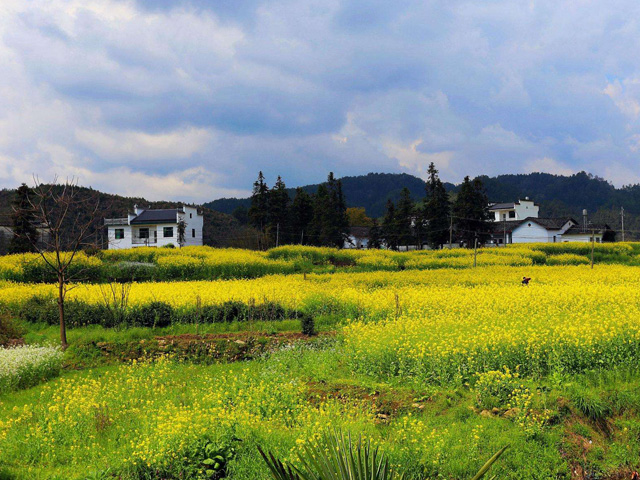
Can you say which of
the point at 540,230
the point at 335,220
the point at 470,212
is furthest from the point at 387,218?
the point at 540,230

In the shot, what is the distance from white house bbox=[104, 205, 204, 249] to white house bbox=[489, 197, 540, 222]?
47.2 meters

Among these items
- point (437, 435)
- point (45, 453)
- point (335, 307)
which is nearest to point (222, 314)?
point (335, 307)

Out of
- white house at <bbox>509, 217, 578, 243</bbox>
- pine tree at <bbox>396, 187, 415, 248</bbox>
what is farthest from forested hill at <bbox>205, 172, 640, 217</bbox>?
pine tree at <bbox>396, 187, 415, 248</bbox>

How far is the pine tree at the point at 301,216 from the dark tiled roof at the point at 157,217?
15498mm

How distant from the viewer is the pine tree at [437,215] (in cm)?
5531

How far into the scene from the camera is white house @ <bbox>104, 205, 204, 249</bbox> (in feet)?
201

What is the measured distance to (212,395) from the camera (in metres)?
7.84

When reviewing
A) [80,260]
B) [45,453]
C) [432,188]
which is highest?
[432,188]

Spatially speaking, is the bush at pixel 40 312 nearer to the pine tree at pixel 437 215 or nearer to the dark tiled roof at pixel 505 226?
the pine tree at pixel 437 215

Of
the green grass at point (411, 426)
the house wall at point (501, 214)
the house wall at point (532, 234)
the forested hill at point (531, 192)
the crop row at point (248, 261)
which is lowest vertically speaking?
the green grass at point (411, 426)

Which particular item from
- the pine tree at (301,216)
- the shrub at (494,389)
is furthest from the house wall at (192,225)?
the shrub at (494,389)

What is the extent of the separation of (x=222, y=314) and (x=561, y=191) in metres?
148

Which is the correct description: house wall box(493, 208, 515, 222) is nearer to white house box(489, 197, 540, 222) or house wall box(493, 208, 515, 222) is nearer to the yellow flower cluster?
white house box(489, 197, 540, 222)

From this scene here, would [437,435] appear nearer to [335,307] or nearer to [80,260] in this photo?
[335,307]
